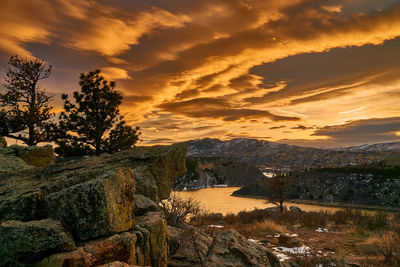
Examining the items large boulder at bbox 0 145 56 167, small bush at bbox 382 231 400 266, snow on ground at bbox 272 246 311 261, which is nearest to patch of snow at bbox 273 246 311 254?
snow on ground at bbox 272 246 311 261

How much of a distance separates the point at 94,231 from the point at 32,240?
39.2 inches

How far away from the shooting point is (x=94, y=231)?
495 centimetres

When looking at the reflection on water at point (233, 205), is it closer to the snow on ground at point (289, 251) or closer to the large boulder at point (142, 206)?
the snow on ground at point (289, 251)

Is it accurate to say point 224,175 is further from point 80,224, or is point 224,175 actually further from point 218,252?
point 80,224

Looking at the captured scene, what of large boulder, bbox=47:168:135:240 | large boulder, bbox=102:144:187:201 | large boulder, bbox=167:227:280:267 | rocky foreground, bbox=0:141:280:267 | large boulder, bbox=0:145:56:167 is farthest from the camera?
large boulder, bbox=0:145:56:167

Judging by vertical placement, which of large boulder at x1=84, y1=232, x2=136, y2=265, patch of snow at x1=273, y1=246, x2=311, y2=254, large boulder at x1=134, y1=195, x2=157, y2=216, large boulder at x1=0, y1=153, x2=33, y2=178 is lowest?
patch of snow at x1=273, y1=246, x2=311, y2=254

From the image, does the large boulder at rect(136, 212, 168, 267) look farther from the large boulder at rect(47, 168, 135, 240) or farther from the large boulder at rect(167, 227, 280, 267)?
the large boulder at rect(47, 168, 135, 240)

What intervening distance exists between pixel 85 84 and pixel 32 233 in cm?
3073

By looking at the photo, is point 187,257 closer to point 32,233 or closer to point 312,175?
point 32,233

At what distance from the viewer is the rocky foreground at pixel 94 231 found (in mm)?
4371

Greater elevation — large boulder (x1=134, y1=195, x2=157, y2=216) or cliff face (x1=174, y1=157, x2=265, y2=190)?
large boulder (x1=134, y1=195, x2=157, y2=216)

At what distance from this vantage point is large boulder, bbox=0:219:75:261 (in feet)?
14.0

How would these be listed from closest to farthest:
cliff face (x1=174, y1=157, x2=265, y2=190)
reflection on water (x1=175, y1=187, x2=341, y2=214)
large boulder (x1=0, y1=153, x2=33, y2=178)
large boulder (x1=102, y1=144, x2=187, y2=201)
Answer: large boulder (x1=0, y1=153, x2=33, y2=178)
large boulder (x1=102, y1=144, x2=187, y2=201)
reflection on water (x1=175, y1=187, x2=341, y2=214)
cliff face (x1=174, y1=157, x2=265, y2=190)

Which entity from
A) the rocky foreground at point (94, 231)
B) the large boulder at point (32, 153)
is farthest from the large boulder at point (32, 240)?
the large boulder at point (32, 153)
